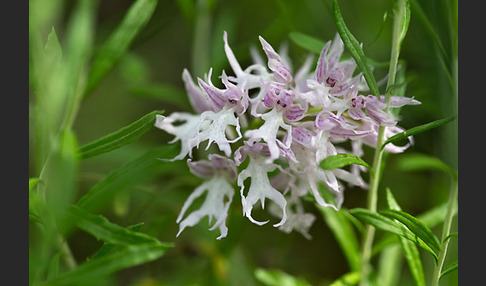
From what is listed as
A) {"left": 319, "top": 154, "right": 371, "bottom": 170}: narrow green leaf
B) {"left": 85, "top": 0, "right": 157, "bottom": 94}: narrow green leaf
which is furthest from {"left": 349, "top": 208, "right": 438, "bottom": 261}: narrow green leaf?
{"left": 85, "top": 0, "right": 157, "bottom": 94}: narrow green leaf

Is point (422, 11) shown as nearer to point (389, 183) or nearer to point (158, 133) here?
point (389, 183)

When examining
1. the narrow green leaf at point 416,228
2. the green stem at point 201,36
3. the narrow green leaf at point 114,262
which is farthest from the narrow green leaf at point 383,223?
the green stem at point 201,36

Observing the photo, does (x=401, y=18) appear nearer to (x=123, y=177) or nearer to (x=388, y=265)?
(x=123, y=177)

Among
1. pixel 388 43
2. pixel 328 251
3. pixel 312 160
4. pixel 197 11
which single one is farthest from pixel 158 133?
pixel 312 160

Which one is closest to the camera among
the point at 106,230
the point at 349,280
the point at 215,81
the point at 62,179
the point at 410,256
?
the point at 62,179

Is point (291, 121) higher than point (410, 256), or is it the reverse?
point (291, 121)

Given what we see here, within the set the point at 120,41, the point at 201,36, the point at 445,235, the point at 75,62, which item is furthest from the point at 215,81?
the point at 445,235

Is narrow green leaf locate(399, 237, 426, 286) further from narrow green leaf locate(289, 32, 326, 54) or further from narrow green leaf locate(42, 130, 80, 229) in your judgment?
narrow green leaf locate(42, 130, 80, 229)
